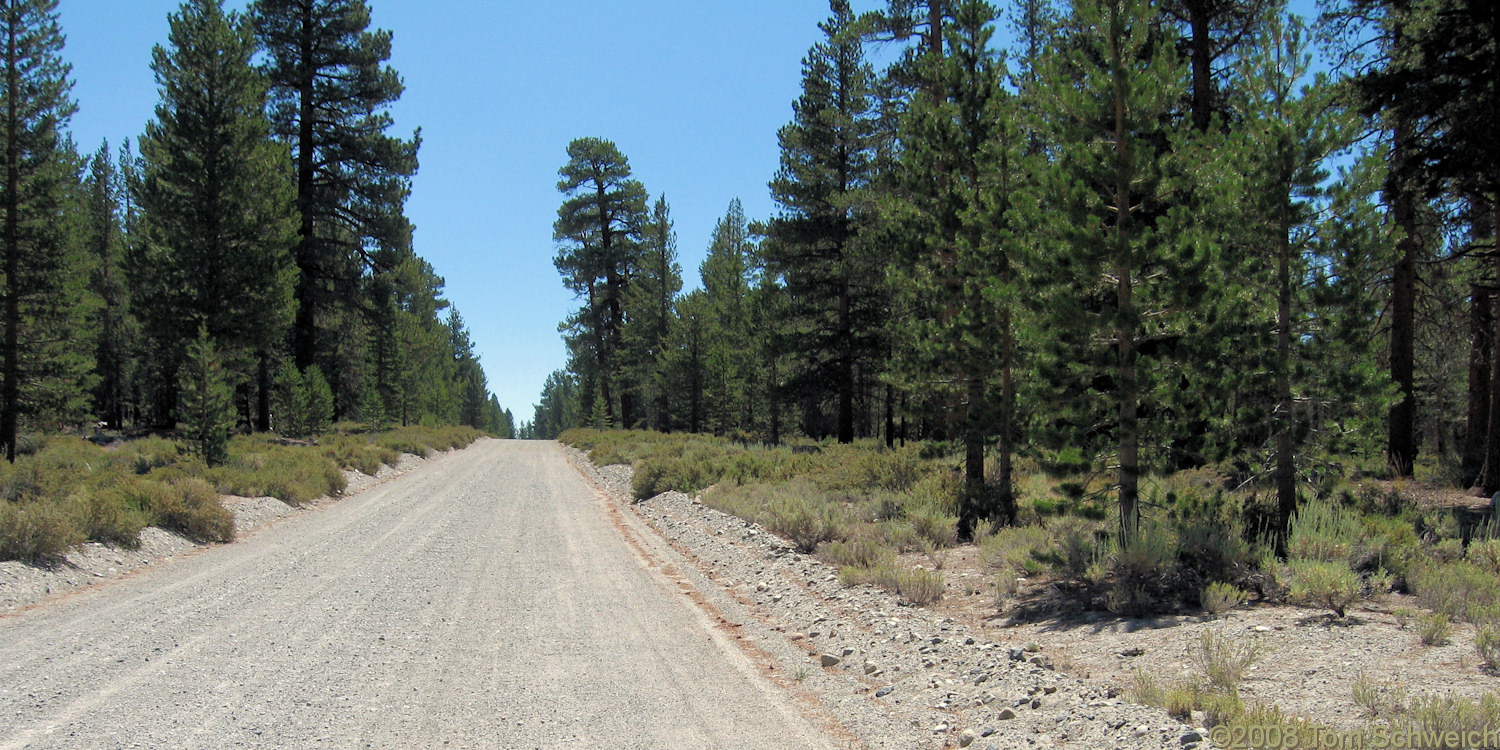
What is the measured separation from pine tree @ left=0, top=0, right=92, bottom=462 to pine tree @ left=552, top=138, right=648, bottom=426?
76.6ft

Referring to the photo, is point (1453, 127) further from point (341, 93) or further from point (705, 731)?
point (341, 93)

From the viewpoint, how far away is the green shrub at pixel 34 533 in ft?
26.2

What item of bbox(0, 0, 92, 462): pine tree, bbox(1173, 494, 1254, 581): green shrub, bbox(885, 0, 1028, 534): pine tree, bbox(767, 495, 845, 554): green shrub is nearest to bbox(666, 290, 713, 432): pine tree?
bbox(0, 0, 92, 462): pine tree

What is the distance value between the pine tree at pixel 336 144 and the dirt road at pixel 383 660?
812 inches

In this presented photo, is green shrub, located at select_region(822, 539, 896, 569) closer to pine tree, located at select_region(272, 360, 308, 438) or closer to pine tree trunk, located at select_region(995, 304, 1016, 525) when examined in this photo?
pine tree trunk, located at select_region(995, 304, 1016, 525)

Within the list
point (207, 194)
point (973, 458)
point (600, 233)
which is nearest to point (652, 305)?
point (600, 233)

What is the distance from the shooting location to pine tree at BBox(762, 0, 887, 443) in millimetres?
24938

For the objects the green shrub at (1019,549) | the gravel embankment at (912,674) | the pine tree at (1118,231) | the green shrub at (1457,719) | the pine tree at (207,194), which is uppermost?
the pine tree at (207,194)

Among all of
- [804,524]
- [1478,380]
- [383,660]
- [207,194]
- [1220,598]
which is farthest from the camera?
[207,194]

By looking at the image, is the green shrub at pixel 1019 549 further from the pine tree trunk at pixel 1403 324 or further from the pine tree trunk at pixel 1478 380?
the pine tree trunk at pixel 1478 380

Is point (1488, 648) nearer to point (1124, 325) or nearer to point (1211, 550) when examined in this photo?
point (1211, 550)

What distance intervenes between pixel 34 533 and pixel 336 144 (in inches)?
913

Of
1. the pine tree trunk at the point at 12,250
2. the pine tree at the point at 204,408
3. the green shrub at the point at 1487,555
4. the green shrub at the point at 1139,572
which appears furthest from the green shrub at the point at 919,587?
the pine tree trunk at the point at 12,250

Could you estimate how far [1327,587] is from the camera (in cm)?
573
